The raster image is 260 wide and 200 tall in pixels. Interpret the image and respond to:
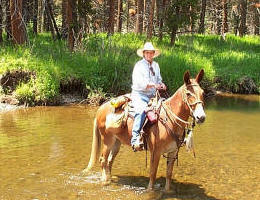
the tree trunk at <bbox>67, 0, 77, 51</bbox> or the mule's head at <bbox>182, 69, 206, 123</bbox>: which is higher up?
the tree trunk at <bbox>67, 0, 77, 51</bbox>

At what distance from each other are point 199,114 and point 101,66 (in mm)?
10390

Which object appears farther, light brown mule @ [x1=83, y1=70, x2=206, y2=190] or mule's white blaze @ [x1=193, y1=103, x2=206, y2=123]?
light brown mule @ [x1=83, y1=70, x2=206, y2=190]

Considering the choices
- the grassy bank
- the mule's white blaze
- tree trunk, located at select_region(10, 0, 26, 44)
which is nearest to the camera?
the mule's white blaze

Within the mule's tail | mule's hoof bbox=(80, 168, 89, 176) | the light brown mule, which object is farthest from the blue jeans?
mule's hoof bbox=(80, 168, 89, 176)

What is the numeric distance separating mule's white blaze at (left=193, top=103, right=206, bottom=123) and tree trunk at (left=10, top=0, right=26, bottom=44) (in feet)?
38.3

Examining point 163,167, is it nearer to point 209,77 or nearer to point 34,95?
point 34,95

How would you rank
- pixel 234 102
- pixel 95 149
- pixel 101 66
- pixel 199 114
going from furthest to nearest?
pixel 234 102 < pixel 101 66 < pixel 95 149 < pixel 199 114

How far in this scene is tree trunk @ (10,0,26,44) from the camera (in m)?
16.2

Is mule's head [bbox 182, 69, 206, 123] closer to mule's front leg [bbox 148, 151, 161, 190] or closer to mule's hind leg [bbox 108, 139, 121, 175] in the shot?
mule's front leg [bbox 148, 151, 161, 190]

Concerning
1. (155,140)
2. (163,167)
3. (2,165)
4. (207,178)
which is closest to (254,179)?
(207,178)

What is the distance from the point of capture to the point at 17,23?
16359 mm

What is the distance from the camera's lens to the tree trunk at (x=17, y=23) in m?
16.2

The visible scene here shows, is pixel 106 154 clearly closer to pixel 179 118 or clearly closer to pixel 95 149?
pixel 95 149

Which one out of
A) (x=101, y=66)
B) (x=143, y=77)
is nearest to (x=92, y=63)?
(x=101, y=66)
